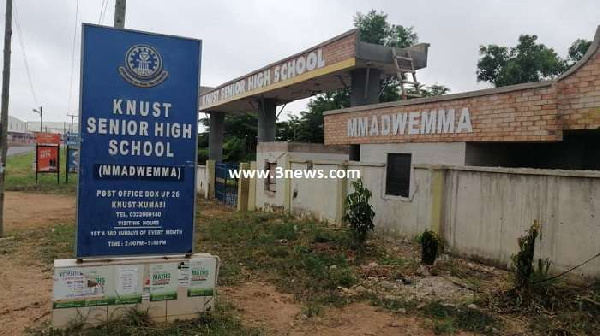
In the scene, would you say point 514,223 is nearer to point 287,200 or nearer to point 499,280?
point 499,280

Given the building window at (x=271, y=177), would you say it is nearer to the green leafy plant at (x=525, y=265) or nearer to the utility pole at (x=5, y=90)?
the utility pole at (x=5, y=90)

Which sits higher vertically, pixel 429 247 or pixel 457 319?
pixel 429 247

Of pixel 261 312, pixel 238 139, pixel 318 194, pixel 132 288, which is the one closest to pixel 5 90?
pixel 318 194

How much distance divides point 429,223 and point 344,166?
2822 mm

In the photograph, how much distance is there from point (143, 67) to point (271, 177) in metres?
9.28

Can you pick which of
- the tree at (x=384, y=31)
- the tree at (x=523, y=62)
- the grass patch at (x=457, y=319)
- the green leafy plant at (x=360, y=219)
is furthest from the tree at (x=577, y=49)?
the grass patch at (x=457, y=319)

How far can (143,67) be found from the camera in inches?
167

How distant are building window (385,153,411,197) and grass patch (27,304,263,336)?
194 inches

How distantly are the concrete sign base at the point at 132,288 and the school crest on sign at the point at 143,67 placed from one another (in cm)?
168

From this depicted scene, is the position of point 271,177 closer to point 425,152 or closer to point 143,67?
point 425,152

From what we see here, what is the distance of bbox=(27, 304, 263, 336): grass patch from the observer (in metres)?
3.88

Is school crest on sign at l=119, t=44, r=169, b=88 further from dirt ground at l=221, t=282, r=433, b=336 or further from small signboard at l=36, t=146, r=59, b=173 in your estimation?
small signboard at l=36, t=146, r=59, b=173

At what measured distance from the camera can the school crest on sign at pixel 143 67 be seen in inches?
164

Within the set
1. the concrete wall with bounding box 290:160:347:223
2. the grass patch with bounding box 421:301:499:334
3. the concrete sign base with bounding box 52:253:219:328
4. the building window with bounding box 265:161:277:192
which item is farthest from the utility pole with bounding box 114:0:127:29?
the building window with bounding box 265:161:277:192
